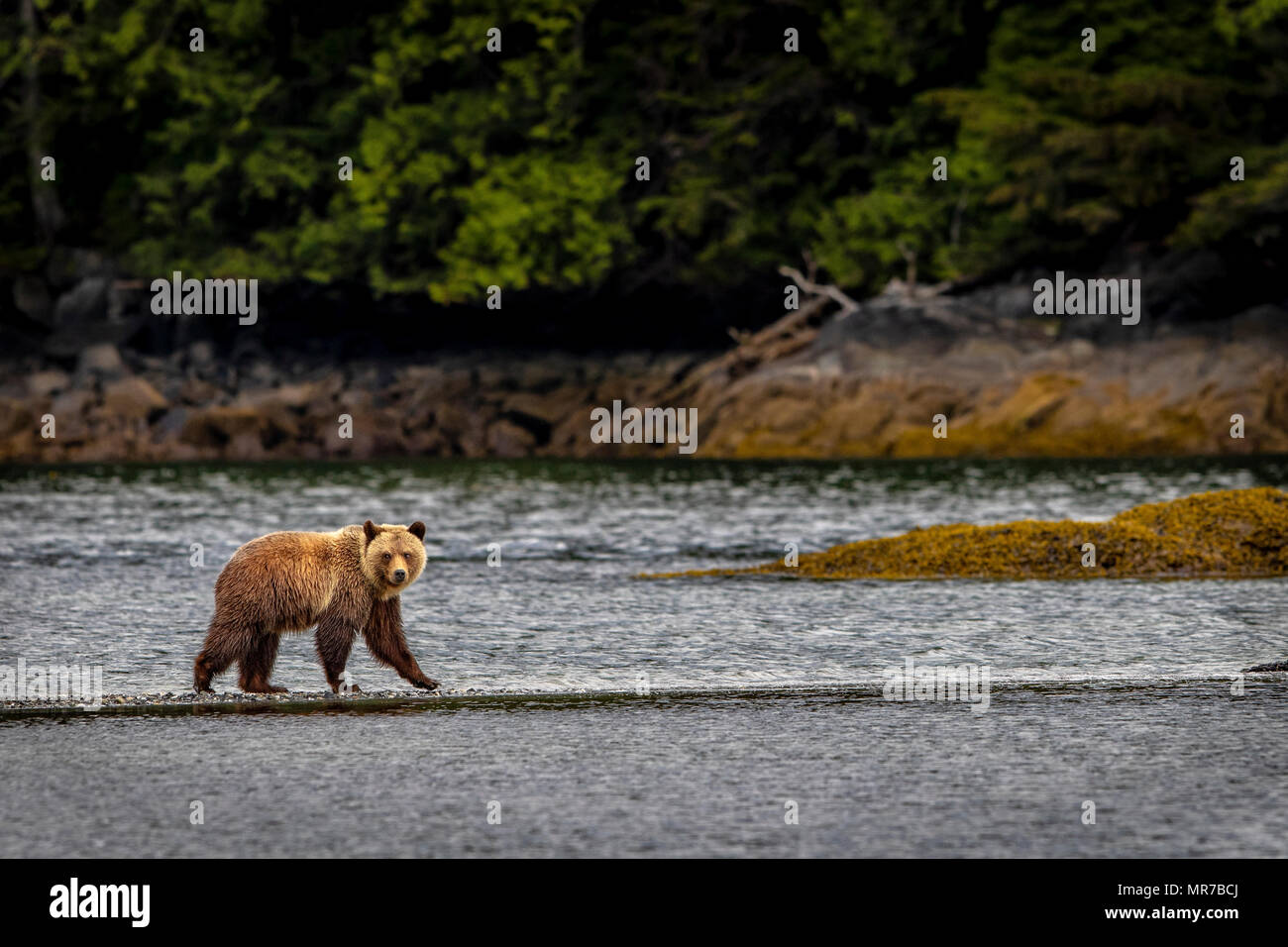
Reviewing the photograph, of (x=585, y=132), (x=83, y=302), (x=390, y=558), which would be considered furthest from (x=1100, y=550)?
(x=83, y=302)

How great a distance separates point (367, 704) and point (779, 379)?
3638 centimetres

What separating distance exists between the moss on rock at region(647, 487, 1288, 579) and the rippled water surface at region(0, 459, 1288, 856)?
2.49 ft

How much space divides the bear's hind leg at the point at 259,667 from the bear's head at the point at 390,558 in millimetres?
621

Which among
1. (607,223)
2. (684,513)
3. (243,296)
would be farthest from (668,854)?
(243,296)

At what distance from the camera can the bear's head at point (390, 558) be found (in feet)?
29.9

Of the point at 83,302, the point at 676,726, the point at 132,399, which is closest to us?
the point at 676,726

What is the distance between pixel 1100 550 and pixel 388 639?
854 cm

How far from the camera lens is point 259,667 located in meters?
9.37

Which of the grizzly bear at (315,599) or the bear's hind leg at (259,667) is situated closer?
the grizzly bear at (315,599)

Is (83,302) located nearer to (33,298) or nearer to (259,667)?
(33,298)

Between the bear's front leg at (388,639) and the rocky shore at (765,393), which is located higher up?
→ the rocky shore at (765,393)

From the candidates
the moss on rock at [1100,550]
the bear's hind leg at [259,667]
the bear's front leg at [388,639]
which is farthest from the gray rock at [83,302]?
the bear's front leg at [388,639]

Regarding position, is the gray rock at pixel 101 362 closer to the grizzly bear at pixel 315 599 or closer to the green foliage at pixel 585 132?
the green foliage at pixel 585 132

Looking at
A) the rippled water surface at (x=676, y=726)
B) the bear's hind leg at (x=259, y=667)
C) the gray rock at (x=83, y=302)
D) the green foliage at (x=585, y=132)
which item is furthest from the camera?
the gray rock at (x=83, y=302)
